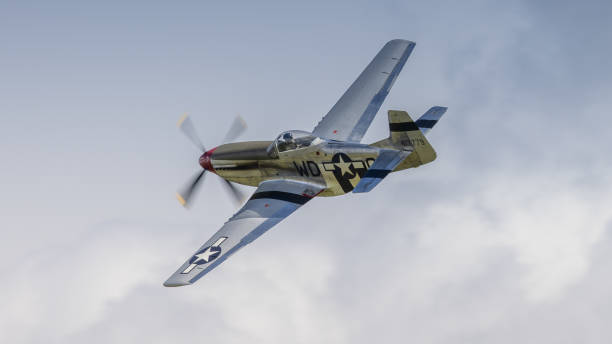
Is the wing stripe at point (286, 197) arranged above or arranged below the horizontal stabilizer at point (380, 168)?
below

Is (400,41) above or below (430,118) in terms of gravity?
above

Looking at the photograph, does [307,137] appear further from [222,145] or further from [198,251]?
[198,251]

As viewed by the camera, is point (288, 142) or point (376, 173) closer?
point (376, 173)

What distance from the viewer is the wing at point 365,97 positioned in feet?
86.8

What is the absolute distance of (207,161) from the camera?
26.0 metres

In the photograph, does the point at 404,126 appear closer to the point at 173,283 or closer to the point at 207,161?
the point at 207,161

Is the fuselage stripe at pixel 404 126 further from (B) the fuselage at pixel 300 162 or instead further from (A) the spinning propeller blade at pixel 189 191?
(A) the spinning propeller blade at pixel 189 191

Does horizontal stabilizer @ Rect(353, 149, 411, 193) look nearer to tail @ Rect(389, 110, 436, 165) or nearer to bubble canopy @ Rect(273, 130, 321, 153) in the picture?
tail @ Rect(389, 110, 436, 165)

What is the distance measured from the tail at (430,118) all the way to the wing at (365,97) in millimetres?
2154

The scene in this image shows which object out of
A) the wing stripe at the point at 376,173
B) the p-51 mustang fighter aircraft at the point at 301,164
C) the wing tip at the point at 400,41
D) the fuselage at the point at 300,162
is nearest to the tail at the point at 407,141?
the p-51 mustang fighter aircraft at the point at 301,164

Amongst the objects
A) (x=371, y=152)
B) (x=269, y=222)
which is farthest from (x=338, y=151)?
(x=269, y=222)

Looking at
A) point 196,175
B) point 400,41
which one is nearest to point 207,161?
point 196,175

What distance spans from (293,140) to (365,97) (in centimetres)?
446

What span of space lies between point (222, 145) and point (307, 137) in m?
3.45
